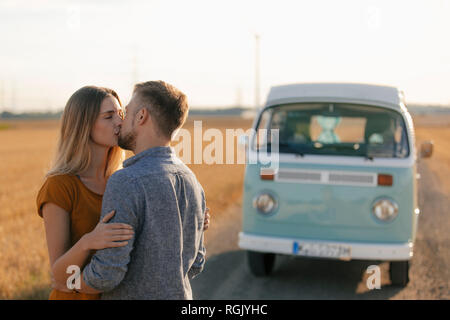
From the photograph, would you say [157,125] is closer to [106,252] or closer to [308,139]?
[106,252]


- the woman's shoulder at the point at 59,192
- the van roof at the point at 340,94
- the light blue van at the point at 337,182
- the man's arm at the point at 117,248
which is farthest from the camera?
the van roof at the point at 340,94

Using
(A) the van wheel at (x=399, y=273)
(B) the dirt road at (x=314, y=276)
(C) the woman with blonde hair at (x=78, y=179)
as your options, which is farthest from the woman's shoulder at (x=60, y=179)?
(A) the van wheel at (x=399, y=273)

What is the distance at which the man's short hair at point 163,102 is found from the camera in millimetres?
2152

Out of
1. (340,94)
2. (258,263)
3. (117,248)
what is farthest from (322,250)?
(117,248)

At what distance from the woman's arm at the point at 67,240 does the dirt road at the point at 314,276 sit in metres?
3.71

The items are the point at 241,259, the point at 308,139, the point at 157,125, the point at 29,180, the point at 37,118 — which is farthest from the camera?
the point at 37,118

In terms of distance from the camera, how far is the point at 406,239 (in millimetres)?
5996

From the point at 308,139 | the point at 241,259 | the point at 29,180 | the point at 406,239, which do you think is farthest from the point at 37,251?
the point at 29,180

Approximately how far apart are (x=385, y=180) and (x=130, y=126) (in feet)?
14.1

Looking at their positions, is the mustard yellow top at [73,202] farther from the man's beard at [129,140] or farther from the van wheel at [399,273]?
the van wheel at [399,273]

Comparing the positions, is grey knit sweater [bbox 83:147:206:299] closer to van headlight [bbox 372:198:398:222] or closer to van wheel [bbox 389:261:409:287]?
van headlight [bbox 372:198:398:222]

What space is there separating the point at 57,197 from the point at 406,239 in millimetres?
4565

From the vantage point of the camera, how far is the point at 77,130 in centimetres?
239

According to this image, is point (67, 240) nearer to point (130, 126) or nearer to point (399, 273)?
point (130, 126)
